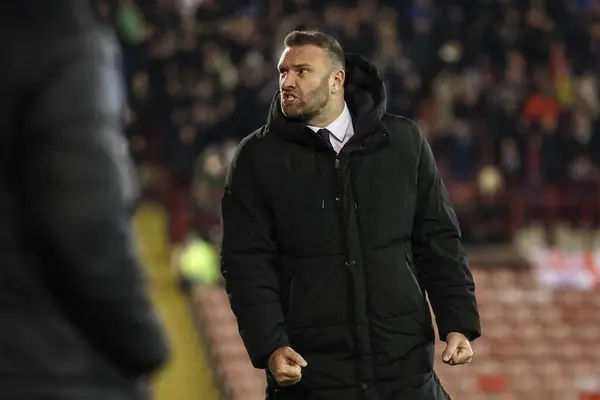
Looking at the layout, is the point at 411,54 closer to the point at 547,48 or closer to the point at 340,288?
the point at 547,48

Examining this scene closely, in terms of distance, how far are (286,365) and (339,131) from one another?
62cm

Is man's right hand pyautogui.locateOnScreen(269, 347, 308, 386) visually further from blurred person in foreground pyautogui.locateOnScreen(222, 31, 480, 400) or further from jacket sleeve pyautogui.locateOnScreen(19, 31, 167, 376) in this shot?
jacket sleeve pyautogui.locateOnScreen(19, 31, 167, 376)

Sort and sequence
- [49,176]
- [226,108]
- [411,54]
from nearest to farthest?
1. [49,176]
2. [226,108]
3. [411,54]

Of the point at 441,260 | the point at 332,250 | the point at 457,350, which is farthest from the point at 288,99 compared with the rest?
the point at 457,350

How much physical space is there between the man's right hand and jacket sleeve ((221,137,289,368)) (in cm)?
2

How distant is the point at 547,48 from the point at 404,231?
27.1 ft

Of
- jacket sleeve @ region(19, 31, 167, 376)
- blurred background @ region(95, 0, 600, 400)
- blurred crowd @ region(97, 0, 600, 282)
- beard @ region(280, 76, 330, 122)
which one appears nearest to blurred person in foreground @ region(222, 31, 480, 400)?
beard @ region(280, 76, 330, 122)

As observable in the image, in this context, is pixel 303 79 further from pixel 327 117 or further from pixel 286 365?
pixel 286 365

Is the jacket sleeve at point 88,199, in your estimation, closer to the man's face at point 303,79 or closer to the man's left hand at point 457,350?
the man's face at point 303,79

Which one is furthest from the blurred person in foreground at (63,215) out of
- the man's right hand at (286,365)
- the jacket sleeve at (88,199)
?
the man's right hand at (286,365)

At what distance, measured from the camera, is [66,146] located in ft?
5.34

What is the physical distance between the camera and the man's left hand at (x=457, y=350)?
3.30 m

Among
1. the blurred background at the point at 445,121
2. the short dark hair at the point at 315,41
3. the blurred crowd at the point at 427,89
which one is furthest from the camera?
the blurred crowd at the point at 427,89

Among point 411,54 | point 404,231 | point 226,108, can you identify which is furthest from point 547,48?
point 404,231
